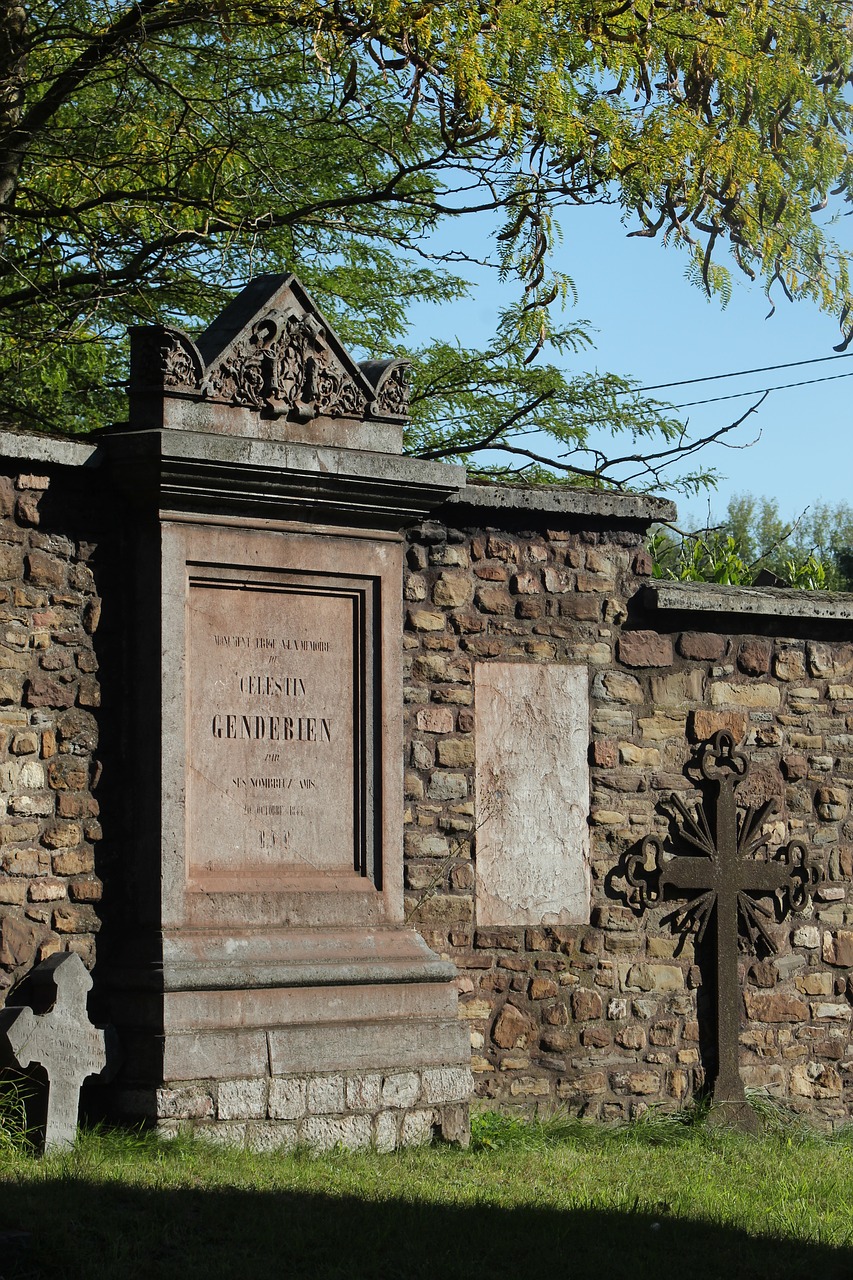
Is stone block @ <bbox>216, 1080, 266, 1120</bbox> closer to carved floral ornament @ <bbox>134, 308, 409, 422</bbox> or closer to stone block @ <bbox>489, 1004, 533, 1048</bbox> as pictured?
stone block @ <bbox>489, 1004, 533, 1048</bbox>

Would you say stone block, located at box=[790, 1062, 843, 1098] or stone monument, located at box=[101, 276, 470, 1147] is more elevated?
stone monument, located at box=[101, 276, 470, 1147]

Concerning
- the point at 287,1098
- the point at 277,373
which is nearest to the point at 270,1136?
the point at 287,1098

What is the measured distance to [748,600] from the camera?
885cm

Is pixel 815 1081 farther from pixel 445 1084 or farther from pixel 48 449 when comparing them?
pixel 48 449

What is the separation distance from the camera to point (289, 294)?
289 inches

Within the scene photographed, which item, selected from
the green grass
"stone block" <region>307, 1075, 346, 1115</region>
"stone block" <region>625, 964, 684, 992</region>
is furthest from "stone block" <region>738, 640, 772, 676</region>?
"stone block" <region>307, 1075, 346, 1115</region>

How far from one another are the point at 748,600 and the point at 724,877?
1.36m

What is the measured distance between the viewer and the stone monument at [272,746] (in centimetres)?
688

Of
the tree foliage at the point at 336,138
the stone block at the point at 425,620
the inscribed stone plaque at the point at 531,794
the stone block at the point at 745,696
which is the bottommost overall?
the inscribed stone plaque at the point at 531,794

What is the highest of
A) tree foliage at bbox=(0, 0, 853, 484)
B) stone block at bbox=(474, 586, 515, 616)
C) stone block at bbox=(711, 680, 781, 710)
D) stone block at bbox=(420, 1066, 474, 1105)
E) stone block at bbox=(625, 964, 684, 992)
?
tree foliage at bbox=(0, 0, 853, 484)

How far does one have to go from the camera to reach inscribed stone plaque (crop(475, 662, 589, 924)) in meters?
8.03

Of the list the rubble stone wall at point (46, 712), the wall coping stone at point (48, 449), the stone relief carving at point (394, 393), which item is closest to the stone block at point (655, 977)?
the rubble stone wall at point (46, 712)

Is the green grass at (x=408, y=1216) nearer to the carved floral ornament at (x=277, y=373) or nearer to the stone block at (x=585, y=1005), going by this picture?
the stone block at (x=585, y=1005)

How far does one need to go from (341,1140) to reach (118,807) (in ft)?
5.15
